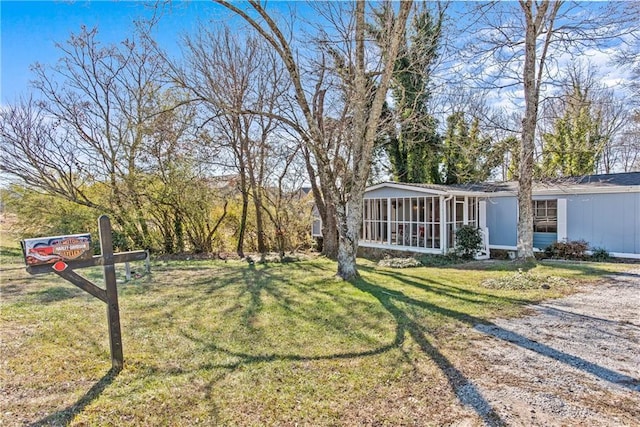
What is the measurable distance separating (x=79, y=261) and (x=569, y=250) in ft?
39.3

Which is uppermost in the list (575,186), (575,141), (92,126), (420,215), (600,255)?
(92,126)

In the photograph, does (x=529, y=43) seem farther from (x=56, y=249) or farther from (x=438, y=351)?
(x=56, y=249)

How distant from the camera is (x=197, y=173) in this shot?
498 inches

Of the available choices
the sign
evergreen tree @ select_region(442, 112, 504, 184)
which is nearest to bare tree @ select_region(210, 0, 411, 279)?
the sign

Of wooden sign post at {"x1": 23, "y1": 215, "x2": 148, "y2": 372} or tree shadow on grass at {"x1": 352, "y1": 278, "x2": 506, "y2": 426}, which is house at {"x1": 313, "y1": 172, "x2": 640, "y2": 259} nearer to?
tree shadow on grass at {"x1": 352, "y1": 278, "x2": 506, "y2": 426}

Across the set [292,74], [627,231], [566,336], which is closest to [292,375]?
[566,336]

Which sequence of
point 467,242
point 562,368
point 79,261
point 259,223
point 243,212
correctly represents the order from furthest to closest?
1. point 259,223
2. point 243,212
3. point 467,242
4. point 562,368
5. point 79,261

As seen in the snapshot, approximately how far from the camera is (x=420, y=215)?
482 inches

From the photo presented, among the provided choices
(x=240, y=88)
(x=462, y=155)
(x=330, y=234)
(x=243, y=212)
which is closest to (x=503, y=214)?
(x=462, y=155)

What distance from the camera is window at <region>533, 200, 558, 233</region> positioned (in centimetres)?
1162

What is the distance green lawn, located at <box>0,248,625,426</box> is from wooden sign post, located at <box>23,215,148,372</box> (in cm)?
37

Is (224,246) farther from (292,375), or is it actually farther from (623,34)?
(623,34)

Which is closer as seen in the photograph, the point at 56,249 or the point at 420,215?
the point at 56,249

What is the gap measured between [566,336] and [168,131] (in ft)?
36.7
